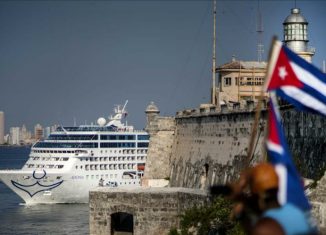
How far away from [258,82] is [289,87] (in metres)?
37.3

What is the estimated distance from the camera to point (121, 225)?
1132 inches

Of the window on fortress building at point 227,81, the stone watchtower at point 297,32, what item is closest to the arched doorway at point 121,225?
the stone watchtower at point 297,32

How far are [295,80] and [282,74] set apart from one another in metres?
0.41

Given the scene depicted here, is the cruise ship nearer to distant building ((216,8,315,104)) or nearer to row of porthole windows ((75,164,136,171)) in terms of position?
row of porthole windows ((75,164,136,171))

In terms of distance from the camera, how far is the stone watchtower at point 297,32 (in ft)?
120

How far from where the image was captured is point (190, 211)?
79.8 ft

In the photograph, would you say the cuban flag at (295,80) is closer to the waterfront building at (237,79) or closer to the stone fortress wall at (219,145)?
the stone fortress wall at (219,145)

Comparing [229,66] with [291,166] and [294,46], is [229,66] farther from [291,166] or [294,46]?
[291,166]

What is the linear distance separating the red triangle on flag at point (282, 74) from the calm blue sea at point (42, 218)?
3955 centimetres

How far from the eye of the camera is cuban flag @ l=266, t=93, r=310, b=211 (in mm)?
5352

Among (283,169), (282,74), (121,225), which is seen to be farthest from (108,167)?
(283,169)

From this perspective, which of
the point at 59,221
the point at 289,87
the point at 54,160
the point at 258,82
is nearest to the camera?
the point at 289,87

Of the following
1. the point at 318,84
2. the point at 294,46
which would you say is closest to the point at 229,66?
the point at 294,46

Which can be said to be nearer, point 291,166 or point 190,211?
point 291,166
